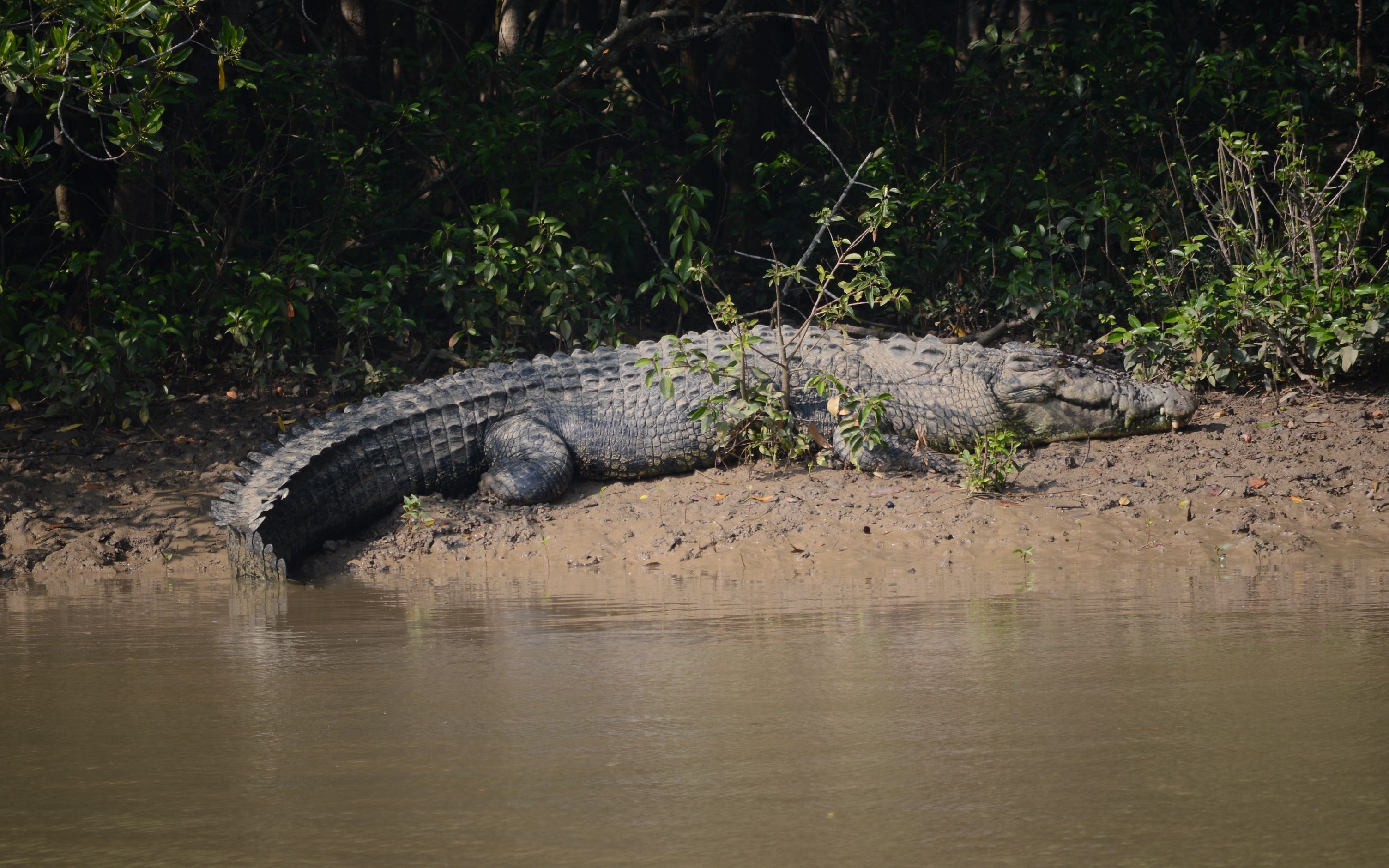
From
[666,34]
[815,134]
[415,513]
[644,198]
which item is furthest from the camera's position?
[644,198]

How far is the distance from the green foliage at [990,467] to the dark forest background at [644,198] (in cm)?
168

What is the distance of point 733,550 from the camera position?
5559 mm

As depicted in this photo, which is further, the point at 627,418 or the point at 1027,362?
the point at 1027,362

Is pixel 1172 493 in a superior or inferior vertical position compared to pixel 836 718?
superior

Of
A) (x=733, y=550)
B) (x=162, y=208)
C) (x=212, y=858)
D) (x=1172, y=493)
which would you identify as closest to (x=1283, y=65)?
(x=1172, y=493)

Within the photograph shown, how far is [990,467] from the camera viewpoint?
233 inches

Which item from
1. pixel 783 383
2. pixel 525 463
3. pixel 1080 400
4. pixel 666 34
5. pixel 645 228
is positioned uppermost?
pixel 666 34

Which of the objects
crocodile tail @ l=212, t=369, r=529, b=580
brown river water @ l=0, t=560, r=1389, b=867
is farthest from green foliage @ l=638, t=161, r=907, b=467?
brown river water @ l=0, t=560, r=1389, b=867

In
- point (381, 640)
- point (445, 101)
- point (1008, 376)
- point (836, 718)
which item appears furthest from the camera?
point (445, 101)

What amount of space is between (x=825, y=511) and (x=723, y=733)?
3410 mm

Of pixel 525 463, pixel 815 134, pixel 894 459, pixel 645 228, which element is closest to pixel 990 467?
pixel 894 459

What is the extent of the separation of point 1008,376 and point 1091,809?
5.40 metres

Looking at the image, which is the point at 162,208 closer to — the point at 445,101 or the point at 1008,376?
the point at 445,101

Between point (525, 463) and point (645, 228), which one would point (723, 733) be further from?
point (645, 228)
